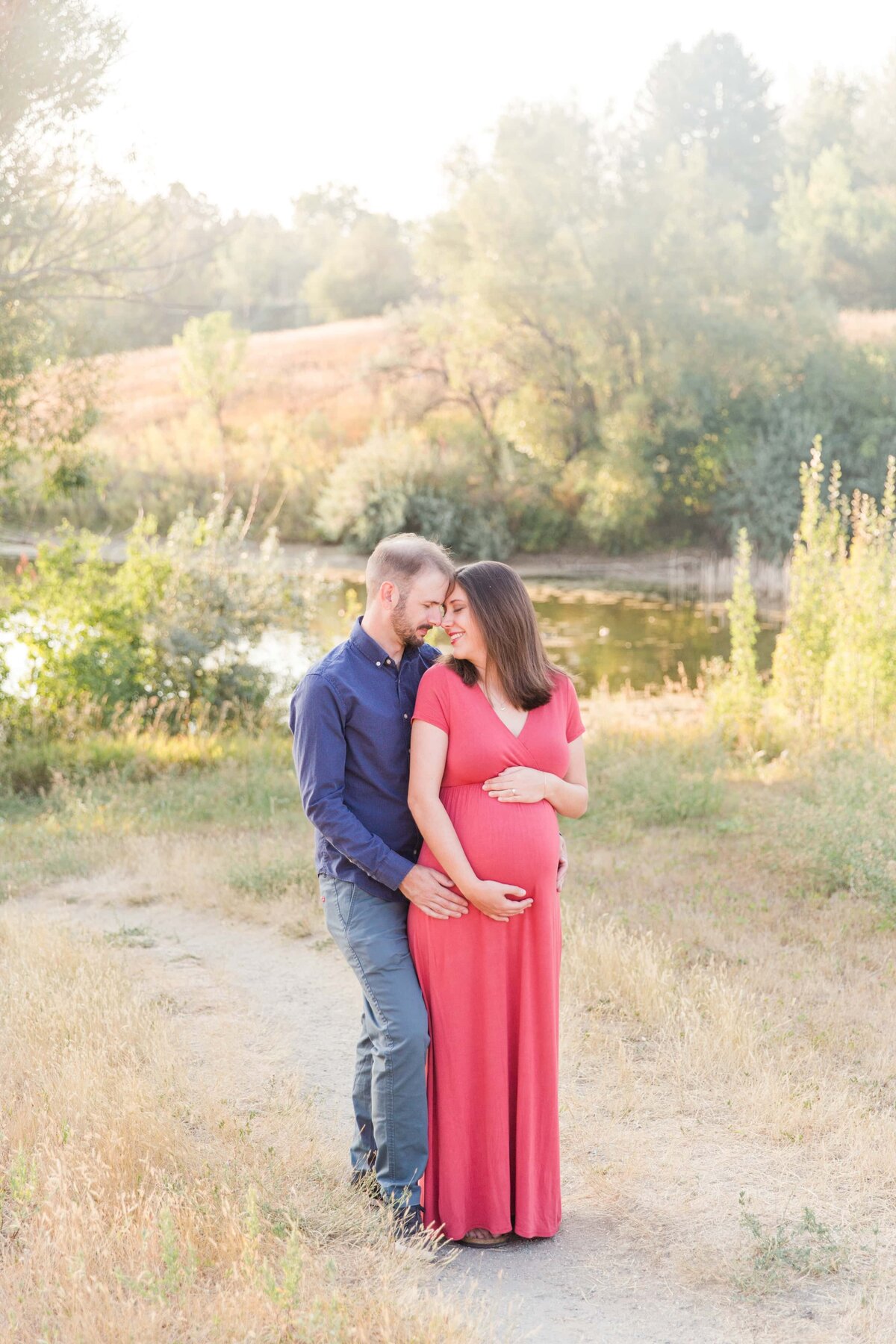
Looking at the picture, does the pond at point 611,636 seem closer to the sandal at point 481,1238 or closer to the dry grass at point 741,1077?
the dry grass at point 741,1077

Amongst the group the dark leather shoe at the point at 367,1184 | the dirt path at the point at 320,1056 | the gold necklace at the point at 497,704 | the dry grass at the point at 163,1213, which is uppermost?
the gold necklace at the point at 497,704

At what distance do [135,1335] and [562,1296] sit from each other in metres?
1.28

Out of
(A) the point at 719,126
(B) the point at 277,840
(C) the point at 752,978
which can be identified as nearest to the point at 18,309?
(B) the point at 277,840

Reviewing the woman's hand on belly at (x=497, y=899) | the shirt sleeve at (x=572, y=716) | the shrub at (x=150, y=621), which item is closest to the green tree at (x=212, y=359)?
the shrub at (x=150, y=621)

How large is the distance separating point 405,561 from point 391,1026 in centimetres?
138

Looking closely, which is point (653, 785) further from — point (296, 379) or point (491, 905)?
point (296, 379)

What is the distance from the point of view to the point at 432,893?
367cm

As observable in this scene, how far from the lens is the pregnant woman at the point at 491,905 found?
12.1ft

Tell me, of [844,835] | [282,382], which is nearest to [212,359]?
[282,382]

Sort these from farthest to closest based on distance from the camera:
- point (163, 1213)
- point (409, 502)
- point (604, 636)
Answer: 1. point (409, 502)
2. point (604, 636)
3. point (163, 1213)

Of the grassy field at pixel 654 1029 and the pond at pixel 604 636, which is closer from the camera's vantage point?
the grassy field at pixel 654 1029

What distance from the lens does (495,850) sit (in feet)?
12.2

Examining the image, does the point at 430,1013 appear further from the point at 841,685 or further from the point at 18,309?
the point at 18,309

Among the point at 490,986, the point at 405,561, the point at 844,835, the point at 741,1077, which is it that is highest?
the point at 405,561
